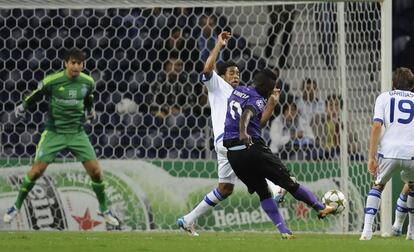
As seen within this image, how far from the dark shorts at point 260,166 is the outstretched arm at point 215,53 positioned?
1091 mm

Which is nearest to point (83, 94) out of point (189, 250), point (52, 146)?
point (52, 146)

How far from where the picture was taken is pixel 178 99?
1495cm

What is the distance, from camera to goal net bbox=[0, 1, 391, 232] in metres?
14.0

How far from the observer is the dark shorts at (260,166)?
10.5 metres

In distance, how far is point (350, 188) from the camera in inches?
547

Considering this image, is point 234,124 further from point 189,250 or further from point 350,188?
point 350,188

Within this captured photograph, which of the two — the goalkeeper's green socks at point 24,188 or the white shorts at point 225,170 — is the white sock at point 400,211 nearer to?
the white shorts at point 225,170

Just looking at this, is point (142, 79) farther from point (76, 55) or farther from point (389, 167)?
point (389, 167)

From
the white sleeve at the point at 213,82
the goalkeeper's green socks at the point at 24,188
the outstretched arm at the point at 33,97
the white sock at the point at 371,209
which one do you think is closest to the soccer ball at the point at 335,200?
the white sock at the point at 371,209

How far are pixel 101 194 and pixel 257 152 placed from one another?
286 centimetres

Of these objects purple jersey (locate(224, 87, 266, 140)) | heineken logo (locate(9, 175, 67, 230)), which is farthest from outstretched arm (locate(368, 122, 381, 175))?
heineken logo (locate(9, 175, 67, 230))

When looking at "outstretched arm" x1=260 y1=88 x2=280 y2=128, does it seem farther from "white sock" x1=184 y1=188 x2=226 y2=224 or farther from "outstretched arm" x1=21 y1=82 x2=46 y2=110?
"outstretched arm" x1=21 y1=82 x2=46 y2=110

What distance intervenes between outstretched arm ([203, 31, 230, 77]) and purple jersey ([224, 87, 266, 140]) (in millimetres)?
646

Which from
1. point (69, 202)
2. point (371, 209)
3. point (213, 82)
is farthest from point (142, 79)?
point (371, 209)
